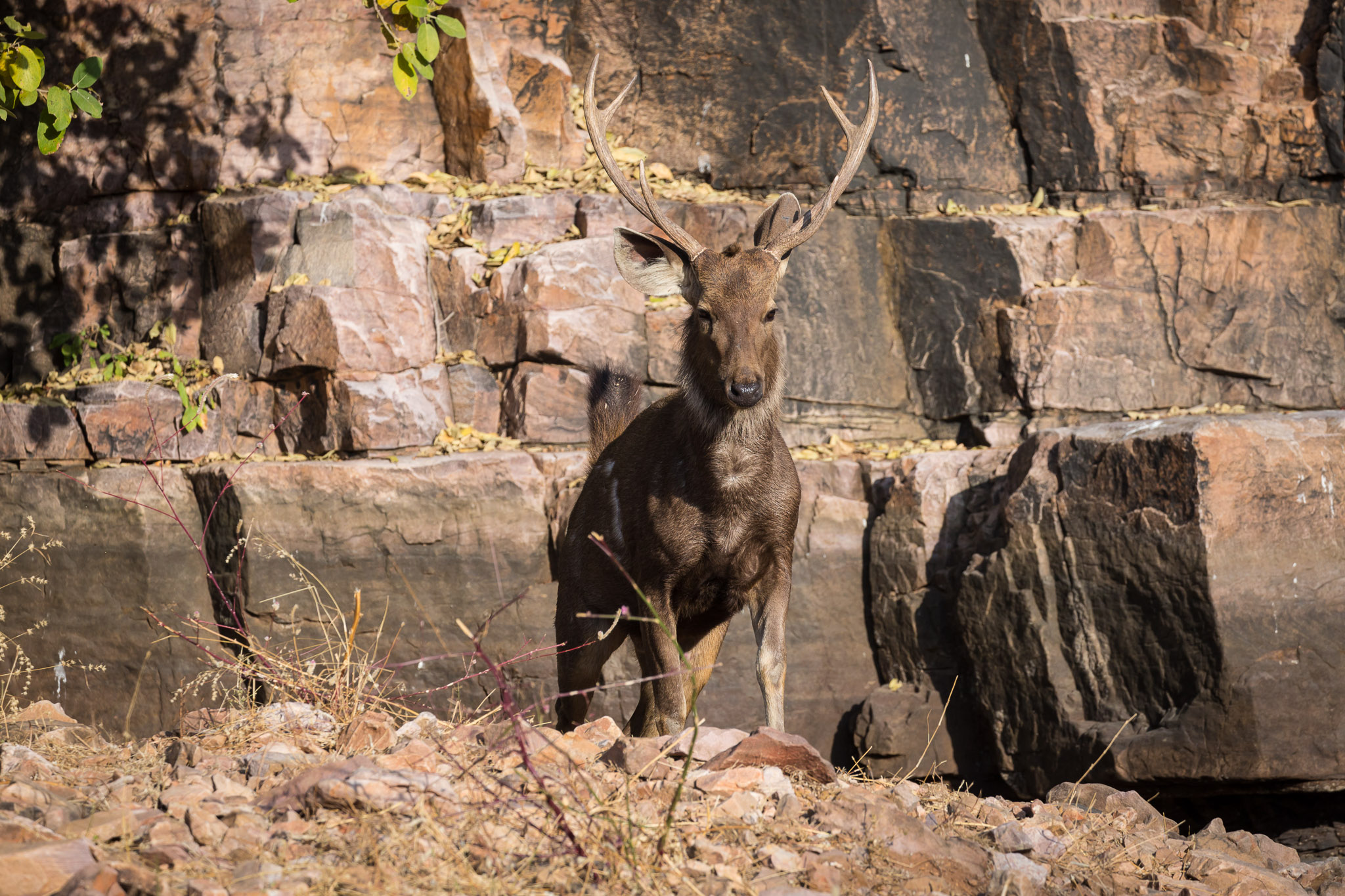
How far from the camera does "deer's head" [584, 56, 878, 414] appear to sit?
4.46 meters

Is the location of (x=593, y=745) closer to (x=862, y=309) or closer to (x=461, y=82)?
(x=862, y=309)

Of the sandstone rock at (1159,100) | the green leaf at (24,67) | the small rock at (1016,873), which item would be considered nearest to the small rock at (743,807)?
the small rock at (1016,873)

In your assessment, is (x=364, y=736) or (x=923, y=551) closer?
(x=364, y=736)

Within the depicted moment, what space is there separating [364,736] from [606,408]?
2802 millimetres

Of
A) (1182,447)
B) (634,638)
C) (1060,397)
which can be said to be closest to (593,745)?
(634,638)

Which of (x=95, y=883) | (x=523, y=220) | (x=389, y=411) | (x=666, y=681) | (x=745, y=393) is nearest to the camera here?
(x=95, y=883)

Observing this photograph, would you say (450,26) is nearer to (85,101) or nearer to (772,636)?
(85,101)

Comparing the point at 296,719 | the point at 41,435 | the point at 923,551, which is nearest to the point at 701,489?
the point at 296,719

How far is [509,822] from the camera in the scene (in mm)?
2639

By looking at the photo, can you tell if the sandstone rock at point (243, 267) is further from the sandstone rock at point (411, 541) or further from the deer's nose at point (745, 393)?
the deer's nose at point (745, 393)

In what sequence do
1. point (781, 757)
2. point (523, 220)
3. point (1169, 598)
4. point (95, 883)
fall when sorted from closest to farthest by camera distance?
point (95, 883)
point (781, 757)
point (1169, 598)
point (523, 220)

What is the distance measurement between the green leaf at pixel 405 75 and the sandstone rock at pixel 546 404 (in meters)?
2.29

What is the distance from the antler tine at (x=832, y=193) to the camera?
4781 millimetres

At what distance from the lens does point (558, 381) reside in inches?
283
